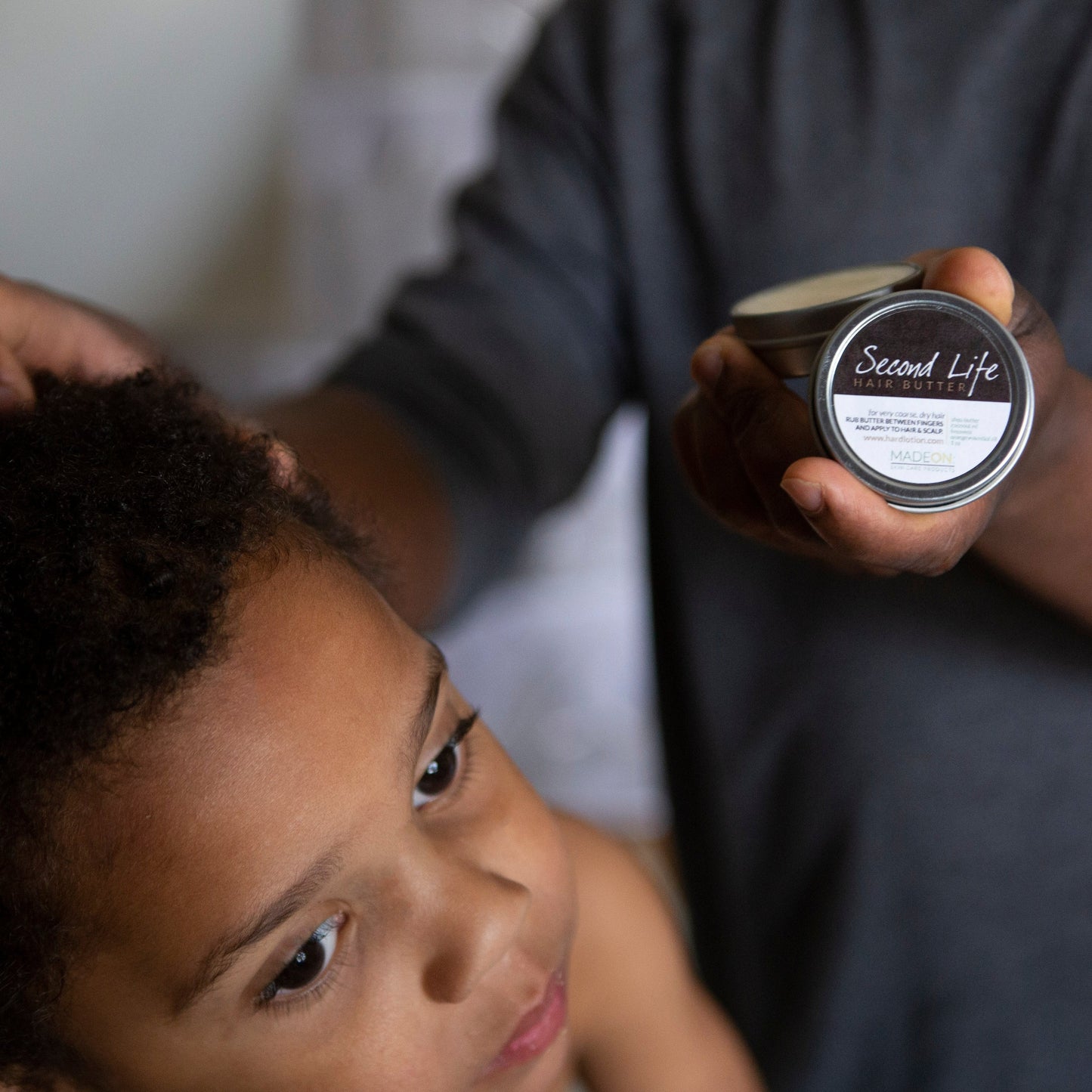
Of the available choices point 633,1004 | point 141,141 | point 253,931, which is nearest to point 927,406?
point 253,931

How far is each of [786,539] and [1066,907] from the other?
39cm

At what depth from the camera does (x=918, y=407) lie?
56 cm

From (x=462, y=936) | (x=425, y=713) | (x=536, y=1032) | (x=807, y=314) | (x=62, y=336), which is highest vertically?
(x=62, y=336)

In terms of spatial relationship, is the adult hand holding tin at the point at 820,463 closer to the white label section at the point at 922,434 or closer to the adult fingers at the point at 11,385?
the white label section at the point at 922,434

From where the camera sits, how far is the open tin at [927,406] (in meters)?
0.55

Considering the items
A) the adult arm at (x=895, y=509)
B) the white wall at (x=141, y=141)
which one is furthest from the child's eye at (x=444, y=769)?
the white wall at (x=141, y=141)

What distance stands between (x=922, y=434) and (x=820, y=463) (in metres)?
0.07

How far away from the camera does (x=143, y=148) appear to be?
156cm

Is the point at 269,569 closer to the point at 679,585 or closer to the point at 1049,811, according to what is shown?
the point at 679,585

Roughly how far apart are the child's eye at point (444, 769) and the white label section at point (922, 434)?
1.04 ft

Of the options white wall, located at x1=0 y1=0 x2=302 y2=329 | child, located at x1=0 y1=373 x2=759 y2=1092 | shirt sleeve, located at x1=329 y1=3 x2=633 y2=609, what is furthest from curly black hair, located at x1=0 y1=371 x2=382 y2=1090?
white wall, located at x1=0 y1=0 x2=302 y2=329

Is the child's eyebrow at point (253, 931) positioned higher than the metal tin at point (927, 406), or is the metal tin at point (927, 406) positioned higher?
the metal tin at point (927, 406)

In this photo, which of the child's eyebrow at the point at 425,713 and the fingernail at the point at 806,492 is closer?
the fingernail at the point at 806,492

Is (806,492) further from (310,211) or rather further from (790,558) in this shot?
(310,211)
